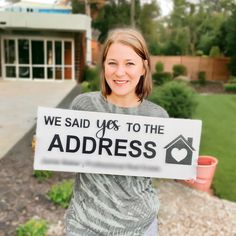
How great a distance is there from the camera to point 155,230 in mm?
1719

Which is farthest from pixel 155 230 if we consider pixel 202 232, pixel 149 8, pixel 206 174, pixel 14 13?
pixel 149 8

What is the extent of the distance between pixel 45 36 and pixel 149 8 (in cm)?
1843

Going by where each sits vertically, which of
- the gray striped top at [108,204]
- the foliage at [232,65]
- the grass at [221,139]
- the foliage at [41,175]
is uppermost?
the gray striped top at [108,204]

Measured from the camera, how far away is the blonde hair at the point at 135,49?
5.13 ft

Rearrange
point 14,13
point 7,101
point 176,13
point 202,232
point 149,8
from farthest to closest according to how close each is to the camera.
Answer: point 176,13
point 149,8
point 14,13
point 7,101
point 202,232

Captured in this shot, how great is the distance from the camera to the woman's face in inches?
61.8

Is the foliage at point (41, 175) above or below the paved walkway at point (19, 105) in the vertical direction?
above

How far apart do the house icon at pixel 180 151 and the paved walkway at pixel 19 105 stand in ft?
16.4

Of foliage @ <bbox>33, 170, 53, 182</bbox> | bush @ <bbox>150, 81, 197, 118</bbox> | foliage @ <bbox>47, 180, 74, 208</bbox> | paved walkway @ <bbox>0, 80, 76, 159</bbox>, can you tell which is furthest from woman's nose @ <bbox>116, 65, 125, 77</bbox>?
bush @ <bbox>150, 81, 197, 118</bbox>

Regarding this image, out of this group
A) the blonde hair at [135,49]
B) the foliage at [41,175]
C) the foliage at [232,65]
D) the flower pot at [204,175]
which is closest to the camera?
the blonde hair at [135,49]

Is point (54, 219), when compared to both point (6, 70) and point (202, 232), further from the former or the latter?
point (6, 70)

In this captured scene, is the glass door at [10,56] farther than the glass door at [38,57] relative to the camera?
Yes

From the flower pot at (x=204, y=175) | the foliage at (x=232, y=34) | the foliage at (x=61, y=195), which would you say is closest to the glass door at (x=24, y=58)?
the foliage at (x=232, y=34)

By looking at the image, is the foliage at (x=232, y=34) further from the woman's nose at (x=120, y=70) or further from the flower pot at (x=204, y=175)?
the woman's nose at (x=120, y=70)
